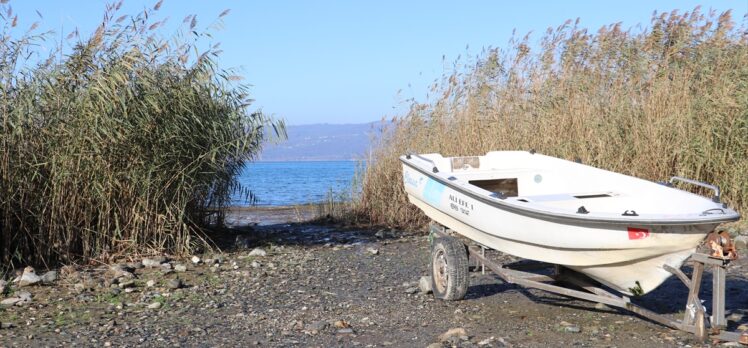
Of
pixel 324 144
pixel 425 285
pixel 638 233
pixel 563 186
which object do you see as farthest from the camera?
pixel 324 144

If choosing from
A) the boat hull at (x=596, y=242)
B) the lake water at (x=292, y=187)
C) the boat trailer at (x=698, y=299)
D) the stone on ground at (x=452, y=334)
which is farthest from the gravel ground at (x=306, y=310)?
the lake water at (x=292, y=187)

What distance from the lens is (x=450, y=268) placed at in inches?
249

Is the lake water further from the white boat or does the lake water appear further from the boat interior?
the white boat

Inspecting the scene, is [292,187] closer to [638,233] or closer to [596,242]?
[596,242]

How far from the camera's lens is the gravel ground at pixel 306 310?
215 inches

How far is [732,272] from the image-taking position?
7371 millimetres

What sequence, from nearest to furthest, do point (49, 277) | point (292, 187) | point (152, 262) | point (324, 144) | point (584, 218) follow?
point (584, 218) < point (49, 277) < point (152, 262) < point (292, 187) < point (324, 144)

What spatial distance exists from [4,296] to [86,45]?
114 inches

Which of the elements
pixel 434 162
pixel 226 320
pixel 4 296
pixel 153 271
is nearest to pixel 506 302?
pixel 434 162

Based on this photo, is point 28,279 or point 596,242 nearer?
point 596,242

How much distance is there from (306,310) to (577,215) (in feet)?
8.20

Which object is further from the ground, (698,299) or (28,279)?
(698,299)

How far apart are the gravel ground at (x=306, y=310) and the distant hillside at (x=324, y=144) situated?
253 centimetres

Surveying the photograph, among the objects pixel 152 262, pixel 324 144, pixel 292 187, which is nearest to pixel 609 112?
pixel 152 262
